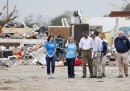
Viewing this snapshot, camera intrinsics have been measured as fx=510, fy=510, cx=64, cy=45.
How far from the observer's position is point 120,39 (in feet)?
68.8

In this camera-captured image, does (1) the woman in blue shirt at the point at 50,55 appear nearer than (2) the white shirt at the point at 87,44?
Yes

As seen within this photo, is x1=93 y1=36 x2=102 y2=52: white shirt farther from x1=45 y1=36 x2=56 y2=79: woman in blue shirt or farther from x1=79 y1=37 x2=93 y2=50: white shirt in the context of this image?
x1=45 y1=36 x2=56 y2=79: woman in blue shirt

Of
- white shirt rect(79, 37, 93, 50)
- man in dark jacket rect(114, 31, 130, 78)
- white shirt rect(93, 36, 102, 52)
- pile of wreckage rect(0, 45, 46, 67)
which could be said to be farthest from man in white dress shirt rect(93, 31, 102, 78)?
pile of wreckage rect(0, 45, 46, 67)

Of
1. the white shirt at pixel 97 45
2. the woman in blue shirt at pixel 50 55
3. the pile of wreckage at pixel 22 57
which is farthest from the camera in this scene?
the pile of wreckage at pixel 22 57

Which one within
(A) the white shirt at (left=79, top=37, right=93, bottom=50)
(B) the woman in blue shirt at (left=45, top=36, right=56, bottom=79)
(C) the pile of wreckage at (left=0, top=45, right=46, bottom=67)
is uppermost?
(A) the white shirt at (left=79, top=37, right=93, bottom=50)

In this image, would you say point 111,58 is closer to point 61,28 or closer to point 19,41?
point 61,28

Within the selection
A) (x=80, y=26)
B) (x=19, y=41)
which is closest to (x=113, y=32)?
(x=80, y=26)

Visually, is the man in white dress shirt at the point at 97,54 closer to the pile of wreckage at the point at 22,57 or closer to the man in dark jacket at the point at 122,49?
the man in dark jacket at the point at 122,49

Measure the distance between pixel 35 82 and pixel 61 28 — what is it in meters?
19.6

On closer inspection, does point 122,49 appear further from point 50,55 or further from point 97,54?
point 50,55

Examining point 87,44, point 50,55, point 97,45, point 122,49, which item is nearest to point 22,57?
point 50,55

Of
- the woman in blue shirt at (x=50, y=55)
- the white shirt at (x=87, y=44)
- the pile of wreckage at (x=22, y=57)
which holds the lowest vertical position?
the pile of wreckage at (x=22, y=57)

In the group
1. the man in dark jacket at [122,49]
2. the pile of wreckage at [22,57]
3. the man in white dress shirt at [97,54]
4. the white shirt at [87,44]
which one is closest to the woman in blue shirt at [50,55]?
the white shirt at [87,44]

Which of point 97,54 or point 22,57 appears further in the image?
point 22,57
